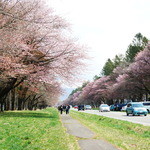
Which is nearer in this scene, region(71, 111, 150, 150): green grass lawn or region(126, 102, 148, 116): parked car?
region(71, 111, 150, 150): green grass lawn

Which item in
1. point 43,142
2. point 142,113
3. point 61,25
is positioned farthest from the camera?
point 142,113

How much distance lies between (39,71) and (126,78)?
35834mm

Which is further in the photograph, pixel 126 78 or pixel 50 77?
pixel 126 78

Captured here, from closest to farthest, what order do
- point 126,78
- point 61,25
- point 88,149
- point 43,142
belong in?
point 88,149
point 43,142
point 61,25
point 126,78

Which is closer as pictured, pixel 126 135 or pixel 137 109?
pixel 126 135

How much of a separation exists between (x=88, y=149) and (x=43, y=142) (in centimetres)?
194

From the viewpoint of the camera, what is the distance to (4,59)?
16.7 m

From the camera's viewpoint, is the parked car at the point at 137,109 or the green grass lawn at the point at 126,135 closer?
the green grass lawn at the point at 126,135

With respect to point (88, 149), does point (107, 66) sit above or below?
above

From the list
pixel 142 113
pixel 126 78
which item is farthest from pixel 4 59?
pixel 126 78

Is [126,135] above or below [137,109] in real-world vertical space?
below

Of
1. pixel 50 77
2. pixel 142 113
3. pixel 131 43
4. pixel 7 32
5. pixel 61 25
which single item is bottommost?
pixel 142 113

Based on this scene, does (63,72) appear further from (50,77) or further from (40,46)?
(40,46)

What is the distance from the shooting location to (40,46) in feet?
75.0
